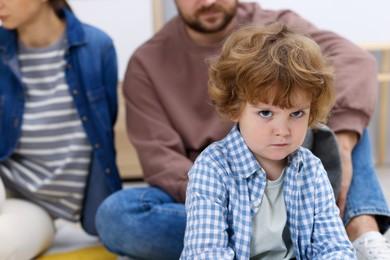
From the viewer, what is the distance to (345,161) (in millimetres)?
1440

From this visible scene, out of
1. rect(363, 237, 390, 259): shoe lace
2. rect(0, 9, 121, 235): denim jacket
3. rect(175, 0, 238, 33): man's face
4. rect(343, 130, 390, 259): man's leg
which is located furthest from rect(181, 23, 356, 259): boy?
rect(0, 9, 121, 235): denim jacket

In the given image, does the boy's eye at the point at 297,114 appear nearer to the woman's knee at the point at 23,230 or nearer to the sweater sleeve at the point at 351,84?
the sweater sleeve at the point at 351,84

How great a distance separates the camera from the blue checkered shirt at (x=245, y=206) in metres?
1.04

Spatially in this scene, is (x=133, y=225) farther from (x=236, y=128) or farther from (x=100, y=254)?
(x=236, y=128)

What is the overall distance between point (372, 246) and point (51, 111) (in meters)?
0.92

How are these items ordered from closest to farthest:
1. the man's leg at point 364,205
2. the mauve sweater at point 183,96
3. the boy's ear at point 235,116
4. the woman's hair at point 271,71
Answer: the woman's hair at point 271,71, the boy's ear at point 235,116, the man's leg at point 364,205, the mauve sweater at point 183,96

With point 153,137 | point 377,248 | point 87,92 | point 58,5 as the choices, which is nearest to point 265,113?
point 377,248

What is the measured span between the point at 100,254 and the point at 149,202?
12.7 inches

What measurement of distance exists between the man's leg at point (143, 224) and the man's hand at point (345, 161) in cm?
39

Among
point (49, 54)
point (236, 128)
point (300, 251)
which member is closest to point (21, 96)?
point (49, 54)

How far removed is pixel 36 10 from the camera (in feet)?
5.20

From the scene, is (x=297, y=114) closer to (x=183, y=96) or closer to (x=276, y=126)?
(x=276, y=126)

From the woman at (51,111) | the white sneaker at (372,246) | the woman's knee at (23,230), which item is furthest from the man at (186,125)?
the woman's knee at (23,230)

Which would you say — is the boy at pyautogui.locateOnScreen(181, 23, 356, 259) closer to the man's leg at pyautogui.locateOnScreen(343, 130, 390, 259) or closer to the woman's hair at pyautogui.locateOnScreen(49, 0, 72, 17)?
the man's leg at pyautogui.locateOnScreen(343, 130, 390, 259)
